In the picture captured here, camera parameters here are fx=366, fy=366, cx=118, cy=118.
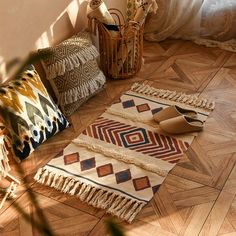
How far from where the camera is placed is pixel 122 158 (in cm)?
168

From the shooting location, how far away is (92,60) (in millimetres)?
2021

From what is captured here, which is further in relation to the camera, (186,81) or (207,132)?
(186,81)

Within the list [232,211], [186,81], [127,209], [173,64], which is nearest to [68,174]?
[127,209]

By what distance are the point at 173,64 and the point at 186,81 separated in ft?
0.76

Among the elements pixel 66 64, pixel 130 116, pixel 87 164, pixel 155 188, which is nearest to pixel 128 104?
pixel 130 116

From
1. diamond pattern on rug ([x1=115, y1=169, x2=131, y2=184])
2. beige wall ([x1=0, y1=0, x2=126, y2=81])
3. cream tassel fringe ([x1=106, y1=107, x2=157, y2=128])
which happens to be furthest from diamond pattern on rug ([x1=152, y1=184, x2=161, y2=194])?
beige wall ([x1=0, y1=0, x2=126, y2=81])

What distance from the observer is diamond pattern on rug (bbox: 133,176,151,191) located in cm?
154

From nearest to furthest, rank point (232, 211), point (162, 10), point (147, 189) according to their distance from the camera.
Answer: point (232, 211)
point (147, 189)
point (162, 10)

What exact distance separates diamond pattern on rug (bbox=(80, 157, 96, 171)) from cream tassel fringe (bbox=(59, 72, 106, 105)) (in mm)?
406

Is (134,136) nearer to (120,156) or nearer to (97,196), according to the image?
(120,156)

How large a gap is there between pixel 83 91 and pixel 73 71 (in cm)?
13

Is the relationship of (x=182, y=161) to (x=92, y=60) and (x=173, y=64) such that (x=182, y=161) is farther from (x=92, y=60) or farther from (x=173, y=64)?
(x=173, y=64)

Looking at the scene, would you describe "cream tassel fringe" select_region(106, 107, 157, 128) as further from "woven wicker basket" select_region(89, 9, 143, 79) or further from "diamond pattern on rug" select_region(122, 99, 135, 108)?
"woven wicker basket" select_region(89, 9, 143, 79)

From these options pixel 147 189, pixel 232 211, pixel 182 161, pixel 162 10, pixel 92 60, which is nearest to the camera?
pixel 232 211
